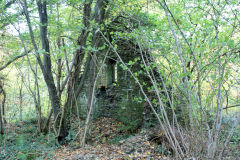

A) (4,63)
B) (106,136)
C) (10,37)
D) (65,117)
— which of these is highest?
(10,37)

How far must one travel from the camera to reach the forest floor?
4.44 metres

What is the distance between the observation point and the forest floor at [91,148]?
4.44 meters

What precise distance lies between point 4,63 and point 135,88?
227 inches

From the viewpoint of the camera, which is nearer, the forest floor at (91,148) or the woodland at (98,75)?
the woodland at (98,75)

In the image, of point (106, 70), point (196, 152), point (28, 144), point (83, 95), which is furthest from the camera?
point (83, 95)

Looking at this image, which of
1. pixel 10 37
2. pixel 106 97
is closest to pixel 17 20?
pixel 10 37

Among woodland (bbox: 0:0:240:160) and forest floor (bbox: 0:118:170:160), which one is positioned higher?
woodland (bbox: 0:0:240:160)

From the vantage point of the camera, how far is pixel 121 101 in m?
7.64

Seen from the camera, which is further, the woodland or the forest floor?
the forest floor

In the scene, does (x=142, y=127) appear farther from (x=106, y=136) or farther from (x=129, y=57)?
(x=129, y=57)

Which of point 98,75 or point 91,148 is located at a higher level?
point 98,75

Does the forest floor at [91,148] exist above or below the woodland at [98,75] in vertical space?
below

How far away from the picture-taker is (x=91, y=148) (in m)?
5.02

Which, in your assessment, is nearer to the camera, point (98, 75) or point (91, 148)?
point (91, 148)
